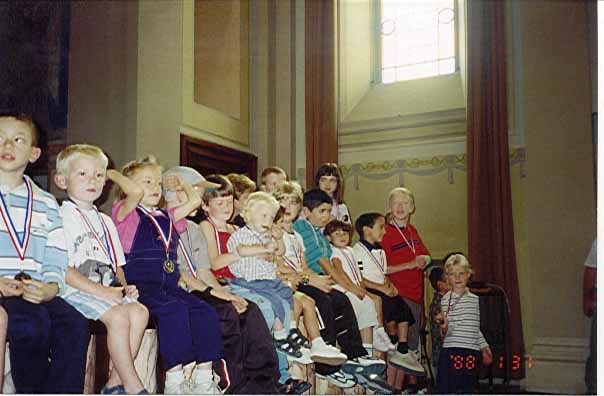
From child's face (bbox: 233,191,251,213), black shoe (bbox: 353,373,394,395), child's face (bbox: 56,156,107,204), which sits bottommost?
black shoe (bbox: 353,373,394,395)

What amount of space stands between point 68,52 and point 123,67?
0.32 m

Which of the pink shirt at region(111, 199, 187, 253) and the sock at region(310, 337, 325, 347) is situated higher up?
the pink shirt at region(111, 199, 187, 253)

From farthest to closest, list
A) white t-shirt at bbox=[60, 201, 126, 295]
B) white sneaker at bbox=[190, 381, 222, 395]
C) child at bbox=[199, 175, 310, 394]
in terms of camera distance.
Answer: child at bbox=[199, 175, 310, 394]
white sneaker at bbox=[190, 381, 222, 395]
white t-shirt at bbox=[60, 201, 126, 295]

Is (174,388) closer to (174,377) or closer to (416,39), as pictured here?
(174,377)

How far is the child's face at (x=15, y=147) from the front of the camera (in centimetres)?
338

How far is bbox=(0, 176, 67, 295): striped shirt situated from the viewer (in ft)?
10.8

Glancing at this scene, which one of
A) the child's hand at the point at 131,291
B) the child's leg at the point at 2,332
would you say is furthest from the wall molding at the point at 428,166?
the child's leg at the point at 2,332

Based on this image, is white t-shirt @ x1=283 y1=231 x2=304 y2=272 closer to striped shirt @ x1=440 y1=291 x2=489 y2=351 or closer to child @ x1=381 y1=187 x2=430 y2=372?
child @ x1=381 y1=187 x2=430 y2=372

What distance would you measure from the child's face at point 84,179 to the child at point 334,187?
4.41 feet

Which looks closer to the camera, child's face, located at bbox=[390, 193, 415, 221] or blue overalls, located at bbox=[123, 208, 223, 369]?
blue overalls, located at bbox=[123, 208, 223, 369]

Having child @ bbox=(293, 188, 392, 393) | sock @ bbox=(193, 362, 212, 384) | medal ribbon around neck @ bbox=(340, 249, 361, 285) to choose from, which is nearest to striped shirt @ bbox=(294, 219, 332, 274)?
child @ bbox=(293, 188, 392, 393)

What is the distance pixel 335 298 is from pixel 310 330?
0.30 meters

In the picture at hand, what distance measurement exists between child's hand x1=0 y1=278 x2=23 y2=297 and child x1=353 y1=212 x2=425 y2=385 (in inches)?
75.9

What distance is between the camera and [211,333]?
3617 millimetres
